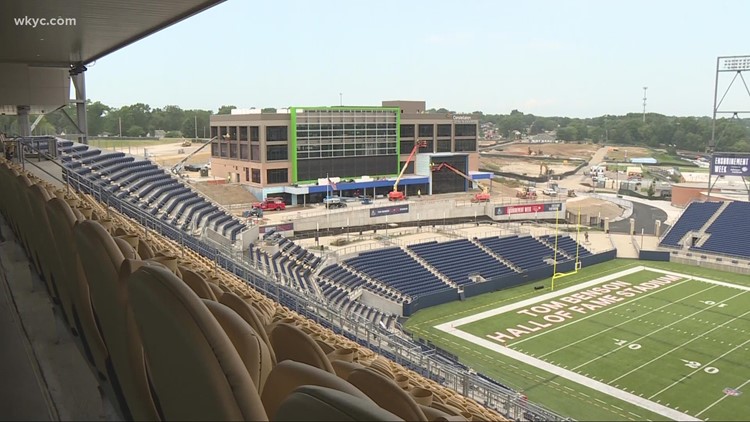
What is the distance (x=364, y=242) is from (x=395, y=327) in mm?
8997

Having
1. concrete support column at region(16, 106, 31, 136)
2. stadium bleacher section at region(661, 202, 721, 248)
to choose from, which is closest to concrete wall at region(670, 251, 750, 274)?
stadium bleacher section at region(661, 202, 721, 248)

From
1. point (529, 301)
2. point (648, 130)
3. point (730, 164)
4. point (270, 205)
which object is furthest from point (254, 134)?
point (648, 130)

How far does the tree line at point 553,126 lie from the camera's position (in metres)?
57.2

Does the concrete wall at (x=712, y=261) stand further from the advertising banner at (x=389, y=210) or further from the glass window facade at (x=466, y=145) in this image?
the glass window facade at (x=466, y=145)

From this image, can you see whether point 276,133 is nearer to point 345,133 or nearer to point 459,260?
point 345,133

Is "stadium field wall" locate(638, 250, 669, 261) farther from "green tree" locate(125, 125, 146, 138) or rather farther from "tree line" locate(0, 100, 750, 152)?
"green tree" locate(125, 125, 146, 138)

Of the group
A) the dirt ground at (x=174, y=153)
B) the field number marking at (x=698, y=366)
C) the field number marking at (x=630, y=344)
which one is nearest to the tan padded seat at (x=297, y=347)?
the field number marking at (x=698, y=366)

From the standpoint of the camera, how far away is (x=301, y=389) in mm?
1432

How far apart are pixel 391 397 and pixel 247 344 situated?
570 millimetres

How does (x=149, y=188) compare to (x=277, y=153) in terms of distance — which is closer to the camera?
(x=149, y=188)

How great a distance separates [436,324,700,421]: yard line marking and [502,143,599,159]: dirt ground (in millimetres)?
78547

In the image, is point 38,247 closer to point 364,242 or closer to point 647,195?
point 364,242

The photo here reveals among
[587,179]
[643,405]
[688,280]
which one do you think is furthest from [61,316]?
[587,179]

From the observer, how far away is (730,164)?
115 feet
